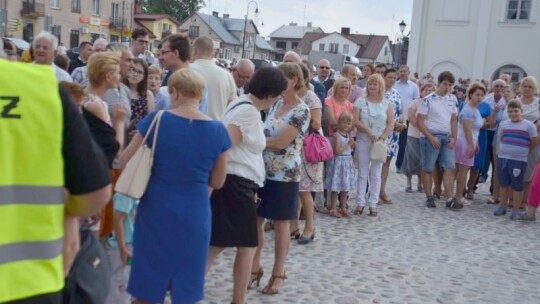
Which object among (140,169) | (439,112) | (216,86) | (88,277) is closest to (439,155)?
(439,112)

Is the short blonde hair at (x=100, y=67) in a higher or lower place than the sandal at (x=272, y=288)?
higher

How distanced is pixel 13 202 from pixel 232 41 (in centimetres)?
8344

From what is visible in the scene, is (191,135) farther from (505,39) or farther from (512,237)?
(505,39)

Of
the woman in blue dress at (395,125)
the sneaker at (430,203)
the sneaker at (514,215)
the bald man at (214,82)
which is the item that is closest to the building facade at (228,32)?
the woman in blue dress at (395,125)

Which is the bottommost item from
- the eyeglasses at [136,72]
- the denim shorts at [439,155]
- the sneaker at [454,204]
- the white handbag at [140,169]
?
the sneaker at [454,204]

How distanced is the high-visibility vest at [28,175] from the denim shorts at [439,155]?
793cm

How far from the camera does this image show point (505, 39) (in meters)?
31.9

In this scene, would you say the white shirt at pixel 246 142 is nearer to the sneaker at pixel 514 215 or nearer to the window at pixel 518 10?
the sneaker at pixel 514 215

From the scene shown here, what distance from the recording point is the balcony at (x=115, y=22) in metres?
55.9

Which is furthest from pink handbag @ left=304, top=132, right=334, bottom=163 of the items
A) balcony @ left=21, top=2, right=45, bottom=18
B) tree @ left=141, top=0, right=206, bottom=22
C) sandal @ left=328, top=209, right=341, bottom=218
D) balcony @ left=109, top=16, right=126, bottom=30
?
tree @ left=141, top=0, right=206, bottom=22

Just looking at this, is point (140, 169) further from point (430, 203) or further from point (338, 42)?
point (338, 42)

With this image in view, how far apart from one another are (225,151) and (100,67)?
128cm

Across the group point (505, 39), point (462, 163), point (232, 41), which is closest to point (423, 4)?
point (505, 39)

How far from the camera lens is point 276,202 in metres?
4.81
